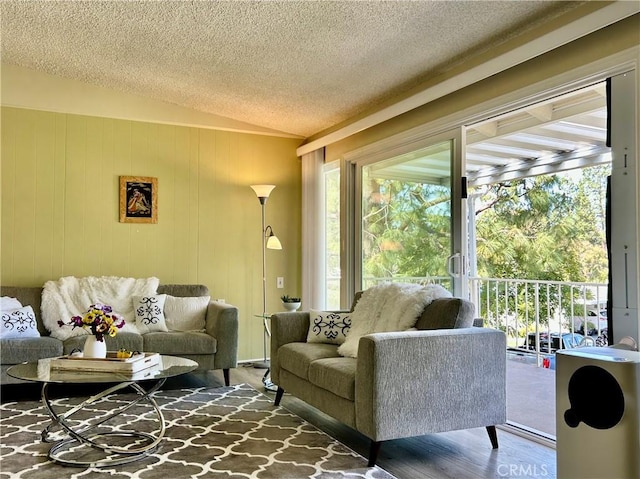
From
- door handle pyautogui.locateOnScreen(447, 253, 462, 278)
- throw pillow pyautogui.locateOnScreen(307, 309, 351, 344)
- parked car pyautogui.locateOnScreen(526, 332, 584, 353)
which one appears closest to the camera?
door handle pyautogui.locateOnScreen(447, 253, 462, 278)

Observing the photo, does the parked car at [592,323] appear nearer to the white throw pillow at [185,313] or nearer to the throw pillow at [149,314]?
the white throw pillow at [185,313]

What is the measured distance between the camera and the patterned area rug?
2621 mm

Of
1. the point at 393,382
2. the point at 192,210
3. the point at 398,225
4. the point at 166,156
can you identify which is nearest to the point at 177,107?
the point at 166,156

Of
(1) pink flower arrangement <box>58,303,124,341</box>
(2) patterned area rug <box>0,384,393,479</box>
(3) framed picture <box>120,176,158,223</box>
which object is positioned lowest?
(2) patterned area rug <box>0,384,393,479</box>

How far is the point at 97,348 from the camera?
318 centimetres

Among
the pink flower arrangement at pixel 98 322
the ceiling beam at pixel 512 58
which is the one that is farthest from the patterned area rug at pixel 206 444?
the ceiling beam at pixel 512 58

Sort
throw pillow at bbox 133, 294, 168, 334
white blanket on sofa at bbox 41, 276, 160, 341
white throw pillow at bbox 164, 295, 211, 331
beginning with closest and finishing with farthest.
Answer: white blanket on sofa at bbox 41, 276, 160, 341 < throw pillow at bbox 133, 294, 168, 334 < white throw pillow at bbox 164, 295, 211, 331

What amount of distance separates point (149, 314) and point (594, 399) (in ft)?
11.4

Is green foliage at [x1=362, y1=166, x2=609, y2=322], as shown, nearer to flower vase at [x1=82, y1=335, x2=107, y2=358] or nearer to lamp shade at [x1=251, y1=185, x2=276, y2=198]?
lamp shade at [x1=251, y1=185, x2=276, y2=198]

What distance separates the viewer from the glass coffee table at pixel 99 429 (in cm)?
279

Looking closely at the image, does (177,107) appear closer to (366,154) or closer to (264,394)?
(366,154)

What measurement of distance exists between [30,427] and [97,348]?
679mm

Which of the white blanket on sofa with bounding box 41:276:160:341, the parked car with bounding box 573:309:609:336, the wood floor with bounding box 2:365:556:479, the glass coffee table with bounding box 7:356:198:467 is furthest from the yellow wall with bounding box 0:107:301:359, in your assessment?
the parked car with bounding box 573:309:609:336

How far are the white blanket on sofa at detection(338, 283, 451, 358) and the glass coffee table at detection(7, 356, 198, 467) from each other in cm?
→ 102
